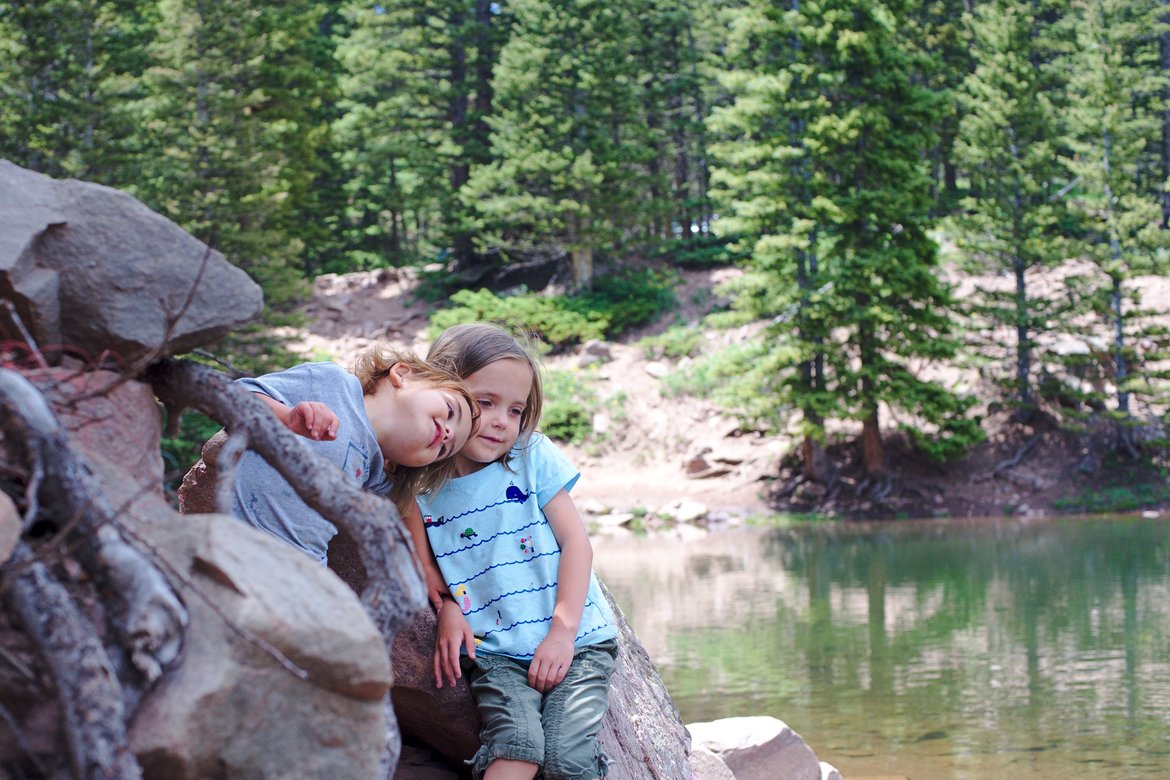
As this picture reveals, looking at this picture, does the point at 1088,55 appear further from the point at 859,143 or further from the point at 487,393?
the point at 487,393

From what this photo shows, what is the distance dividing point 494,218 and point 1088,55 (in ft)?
38.6

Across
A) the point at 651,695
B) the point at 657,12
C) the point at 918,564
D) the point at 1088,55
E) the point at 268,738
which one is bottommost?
the point at 918,564

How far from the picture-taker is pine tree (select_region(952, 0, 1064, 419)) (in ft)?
65.3

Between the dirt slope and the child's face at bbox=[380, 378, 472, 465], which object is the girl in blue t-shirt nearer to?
the child's face at bbox=[380, 378, 472, 465]

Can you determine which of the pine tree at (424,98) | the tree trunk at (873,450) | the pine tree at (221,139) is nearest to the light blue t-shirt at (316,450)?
the pine tree at (221,139)

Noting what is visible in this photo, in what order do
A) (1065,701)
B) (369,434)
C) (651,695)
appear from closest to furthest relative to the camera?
(369,434)
(651,695)
(1065,701)

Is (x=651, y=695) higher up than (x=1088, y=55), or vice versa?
(x=1088, y=55)

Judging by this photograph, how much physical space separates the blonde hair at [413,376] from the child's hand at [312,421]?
0.44 m

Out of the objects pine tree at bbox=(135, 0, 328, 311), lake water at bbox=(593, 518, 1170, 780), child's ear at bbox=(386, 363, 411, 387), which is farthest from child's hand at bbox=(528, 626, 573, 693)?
pine tree at bbox=(135, 0, 328, 311)

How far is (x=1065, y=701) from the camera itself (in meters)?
7.86

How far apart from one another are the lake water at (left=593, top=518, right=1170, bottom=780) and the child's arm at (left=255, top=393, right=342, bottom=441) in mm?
4843

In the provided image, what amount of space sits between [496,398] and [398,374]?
251 mm

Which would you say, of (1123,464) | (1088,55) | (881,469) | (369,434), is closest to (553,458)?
(369,434)

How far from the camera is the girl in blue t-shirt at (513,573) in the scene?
2.92 m
